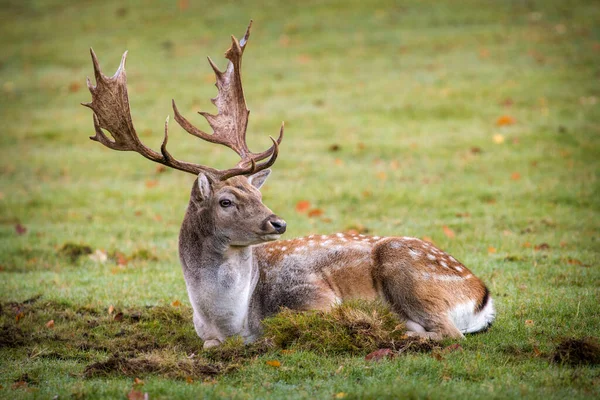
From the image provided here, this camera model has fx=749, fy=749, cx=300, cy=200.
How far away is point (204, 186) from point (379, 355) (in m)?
2.07

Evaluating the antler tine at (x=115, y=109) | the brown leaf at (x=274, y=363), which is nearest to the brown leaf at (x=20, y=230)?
the antler tine at (x=115, y=109)

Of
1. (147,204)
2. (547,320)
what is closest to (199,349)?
(547,320)

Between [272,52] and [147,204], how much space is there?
12.3 metres

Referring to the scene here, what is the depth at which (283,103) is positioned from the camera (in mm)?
19266

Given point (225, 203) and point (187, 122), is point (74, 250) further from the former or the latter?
point (225, 203)

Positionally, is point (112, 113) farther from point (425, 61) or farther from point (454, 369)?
point (425, 61)

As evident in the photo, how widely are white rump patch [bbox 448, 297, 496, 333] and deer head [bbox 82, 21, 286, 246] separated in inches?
65.7

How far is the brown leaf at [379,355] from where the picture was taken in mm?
5719

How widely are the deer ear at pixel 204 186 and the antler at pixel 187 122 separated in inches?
5.6

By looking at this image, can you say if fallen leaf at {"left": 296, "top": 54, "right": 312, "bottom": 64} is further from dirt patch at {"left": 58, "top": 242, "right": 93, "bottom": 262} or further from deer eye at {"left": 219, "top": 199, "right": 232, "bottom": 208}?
deer eye at {"left": 219, "top": 199, "right": 232, "bottom": 208}

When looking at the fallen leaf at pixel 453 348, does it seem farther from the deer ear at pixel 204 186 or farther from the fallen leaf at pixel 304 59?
the fallen leaf at pixel 304 59

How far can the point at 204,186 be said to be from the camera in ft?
21.2

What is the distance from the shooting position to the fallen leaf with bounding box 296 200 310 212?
12.2 m

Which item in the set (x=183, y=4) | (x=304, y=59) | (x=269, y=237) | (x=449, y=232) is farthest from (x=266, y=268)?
(x=183, y=4)
